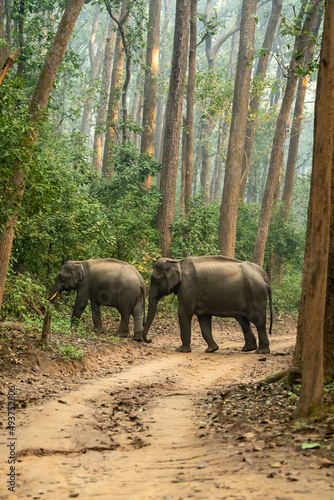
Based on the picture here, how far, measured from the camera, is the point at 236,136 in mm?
20031

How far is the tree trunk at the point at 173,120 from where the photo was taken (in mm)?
18203

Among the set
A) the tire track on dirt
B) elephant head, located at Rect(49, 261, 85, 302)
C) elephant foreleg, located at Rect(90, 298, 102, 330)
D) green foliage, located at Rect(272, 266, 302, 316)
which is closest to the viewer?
the tire track on dirt

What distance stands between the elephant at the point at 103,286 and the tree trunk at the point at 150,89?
30.6 feet

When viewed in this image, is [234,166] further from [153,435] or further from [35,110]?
[153,435]

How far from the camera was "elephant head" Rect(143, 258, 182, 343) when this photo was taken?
12133 millimetres

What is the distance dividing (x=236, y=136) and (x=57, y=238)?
930 centimetres

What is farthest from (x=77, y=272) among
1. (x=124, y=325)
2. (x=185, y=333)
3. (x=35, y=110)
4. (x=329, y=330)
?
(x=329, y=330)

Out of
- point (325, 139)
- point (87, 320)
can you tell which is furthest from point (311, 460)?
point (87, 320)

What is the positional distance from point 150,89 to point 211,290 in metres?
14.0

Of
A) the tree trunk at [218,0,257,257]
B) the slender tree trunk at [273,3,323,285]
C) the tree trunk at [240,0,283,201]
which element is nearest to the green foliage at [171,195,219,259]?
the tree trunk at [218,0,257,257]

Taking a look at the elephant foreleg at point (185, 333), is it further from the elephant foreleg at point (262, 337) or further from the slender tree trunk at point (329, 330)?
the slender tree trunk at point (329, 330)

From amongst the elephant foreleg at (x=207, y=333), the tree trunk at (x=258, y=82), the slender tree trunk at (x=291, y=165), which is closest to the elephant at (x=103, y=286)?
the elephant foreleg at (x=207, y=333)

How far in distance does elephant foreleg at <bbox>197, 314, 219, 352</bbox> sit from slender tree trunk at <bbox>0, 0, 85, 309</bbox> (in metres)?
4.67

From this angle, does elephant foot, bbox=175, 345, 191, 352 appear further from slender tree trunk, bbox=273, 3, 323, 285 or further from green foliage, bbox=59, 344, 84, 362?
slender tree trunk, bbox=273, 3, 323, 285
